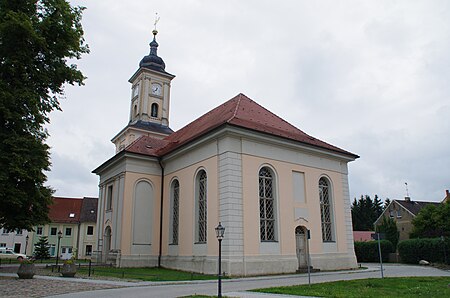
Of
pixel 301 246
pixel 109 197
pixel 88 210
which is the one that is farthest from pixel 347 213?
pixel 88 210

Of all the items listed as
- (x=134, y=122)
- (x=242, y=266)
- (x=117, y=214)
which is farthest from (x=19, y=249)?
(x=242, y=266)

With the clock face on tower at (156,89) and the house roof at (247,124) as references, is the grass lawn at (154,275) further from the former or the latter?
the clock face on tower at (156,89)

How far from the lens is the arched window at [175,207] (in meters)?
24.3

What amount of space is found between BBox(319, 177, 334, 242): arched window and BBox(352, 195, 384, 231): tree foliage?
46.3 m

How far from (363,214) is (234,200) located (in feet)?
178

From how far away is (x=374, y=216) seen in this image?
68188 mm

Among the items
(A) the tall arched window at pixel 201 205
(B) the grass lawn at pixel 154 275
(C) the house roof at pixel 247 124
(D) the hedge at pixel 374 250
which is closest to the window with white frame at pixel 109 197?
(C) the house roof at pixel 247 124

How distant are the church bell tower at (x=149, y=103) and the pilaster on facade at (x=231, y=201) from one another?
17033 millimetres

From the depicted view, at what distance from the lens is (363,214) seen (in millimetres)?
67312

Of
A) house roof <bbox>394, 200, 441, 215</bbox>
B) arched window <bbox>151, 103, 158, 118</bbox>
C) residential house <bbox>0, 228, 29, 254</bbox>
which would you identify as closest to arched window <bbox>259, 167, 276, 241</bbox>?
arched window <bbox>151, 103, 158, 118</bbox>

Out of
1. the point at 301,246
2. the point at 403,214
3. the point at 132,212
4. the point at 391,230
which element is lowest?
the point at 301,246

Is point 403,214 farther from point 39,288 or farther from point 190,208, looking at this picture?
point 39,288

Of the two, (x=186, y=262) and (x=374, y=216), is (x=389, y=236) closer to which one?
(x=186, y=262)

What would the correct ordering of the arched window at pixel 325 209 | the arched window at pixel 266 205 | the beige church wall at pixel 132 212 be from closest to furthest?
the arched window at pixel 266 205, the arched window at pixel 325 209, the beige church wall at pixel 132 212
